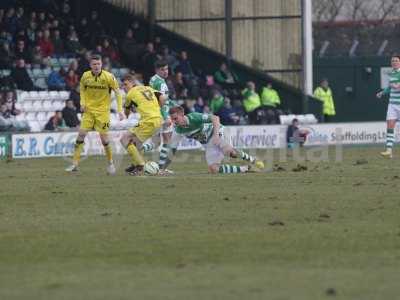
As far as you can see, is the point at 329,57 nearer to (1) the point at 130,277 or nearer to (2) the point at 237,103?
(2) the point at 237,103

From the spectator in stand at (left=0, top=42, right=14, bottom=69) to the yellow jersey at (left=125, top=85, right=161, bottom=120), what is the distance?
14.9 metres

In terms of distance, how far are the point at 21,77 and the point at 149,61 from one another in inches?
218

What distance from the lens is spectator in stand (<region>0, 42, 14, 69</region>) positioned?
38.2m

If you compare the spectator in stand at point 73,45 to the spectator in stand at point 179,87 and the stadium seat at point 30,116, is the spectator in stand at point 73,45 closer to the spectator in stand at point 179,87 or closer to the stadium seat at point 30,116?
the spectator in stand at point 179,87

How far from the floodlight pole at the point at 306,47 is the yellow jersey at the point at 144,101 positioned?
2081cm

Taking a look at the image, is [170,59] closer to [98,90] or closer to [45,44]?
[45,44]

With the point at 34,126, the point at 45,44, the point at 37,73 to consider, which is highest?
the point at 45,44

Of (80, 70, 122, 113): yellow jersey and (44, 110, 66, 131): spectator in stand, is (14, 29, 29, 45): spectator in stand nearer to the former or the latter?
(44, 110, 66, 131): spectator in stand

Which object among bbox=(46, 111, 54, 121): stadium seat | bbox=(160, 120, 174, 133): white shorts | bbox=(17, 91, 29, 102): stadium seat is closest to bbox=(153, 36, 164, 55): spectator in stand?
bbox=(46, 111, 54, 121): stadium seat

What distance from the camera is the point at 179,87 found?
4191 centimetres

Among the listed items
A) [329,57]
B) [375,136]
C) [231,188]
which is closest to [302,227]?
[231,188]

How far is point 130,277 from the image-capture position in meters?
11.4

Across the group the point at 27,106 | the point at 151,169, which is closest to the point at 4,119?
the point at 27,106

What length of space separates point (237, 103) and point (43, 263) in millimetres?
30579
